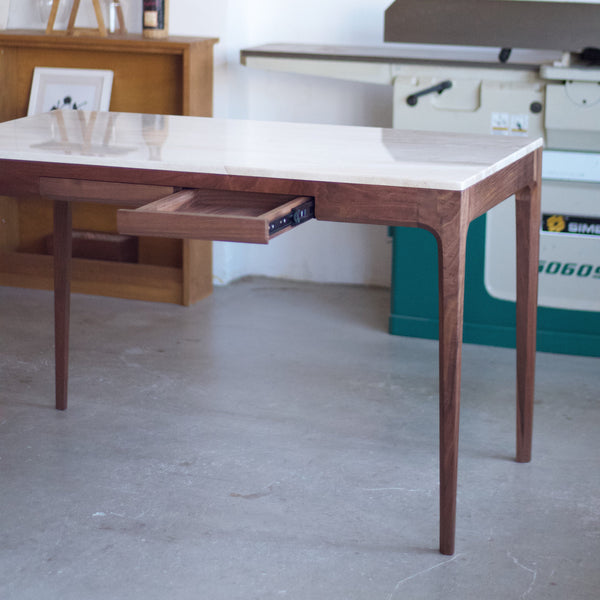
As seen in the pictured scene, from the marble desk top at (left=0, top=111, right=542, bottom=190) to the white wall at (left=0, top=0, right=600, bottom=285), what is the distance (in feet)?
4.74

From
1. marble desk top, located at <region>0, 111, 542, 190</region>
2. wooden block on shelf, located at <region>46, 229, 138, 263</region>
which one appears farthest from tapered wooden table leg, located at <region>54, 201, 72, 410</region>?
wooden block on shelf, located at <region>46, 229, 138, 263</region>

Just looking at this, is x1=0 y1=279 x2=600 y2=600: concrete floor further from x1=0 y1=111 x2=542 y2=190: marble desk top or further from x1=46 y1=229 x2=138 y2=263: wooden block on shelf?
x1=0 y1=111 x2=542 y2=190: marble desk top

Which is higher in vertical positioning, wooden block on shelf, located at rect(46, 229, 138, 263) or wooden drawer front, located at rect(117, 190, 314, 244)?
Answer: wooden drawer front, located at rect(117, 190, 314, 244)

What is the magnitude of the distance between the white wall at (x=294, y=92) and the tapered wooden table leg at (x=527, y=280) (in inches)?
68.5

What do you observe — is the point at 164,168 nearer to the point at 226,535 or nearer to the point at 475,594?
the point at 226,535

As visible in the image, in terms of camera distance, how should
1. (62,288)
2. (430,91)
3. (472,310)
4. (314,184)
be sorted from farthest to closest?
(472,310), (430,91), (62,288), (314,184)

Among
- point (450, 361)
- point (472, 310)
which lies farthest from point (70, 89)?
point (450, 361)

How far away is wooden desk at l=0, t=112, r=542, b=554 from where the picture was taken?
1854 millimetres

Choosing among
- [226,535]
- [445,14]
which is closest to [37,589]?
[226,535]

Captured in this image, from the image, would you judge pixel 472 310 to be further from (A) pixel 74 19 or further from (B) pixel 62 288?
(A) pixel 74 19

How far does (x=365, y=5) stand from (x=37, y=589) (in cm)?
278

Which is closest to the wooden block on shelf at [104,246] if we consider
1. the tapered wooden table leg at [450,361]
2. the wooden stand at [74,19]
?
the wooden stand at [74,19]

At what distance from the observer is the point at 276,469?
246 cm

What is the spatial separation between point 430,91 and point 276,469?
146 cm
